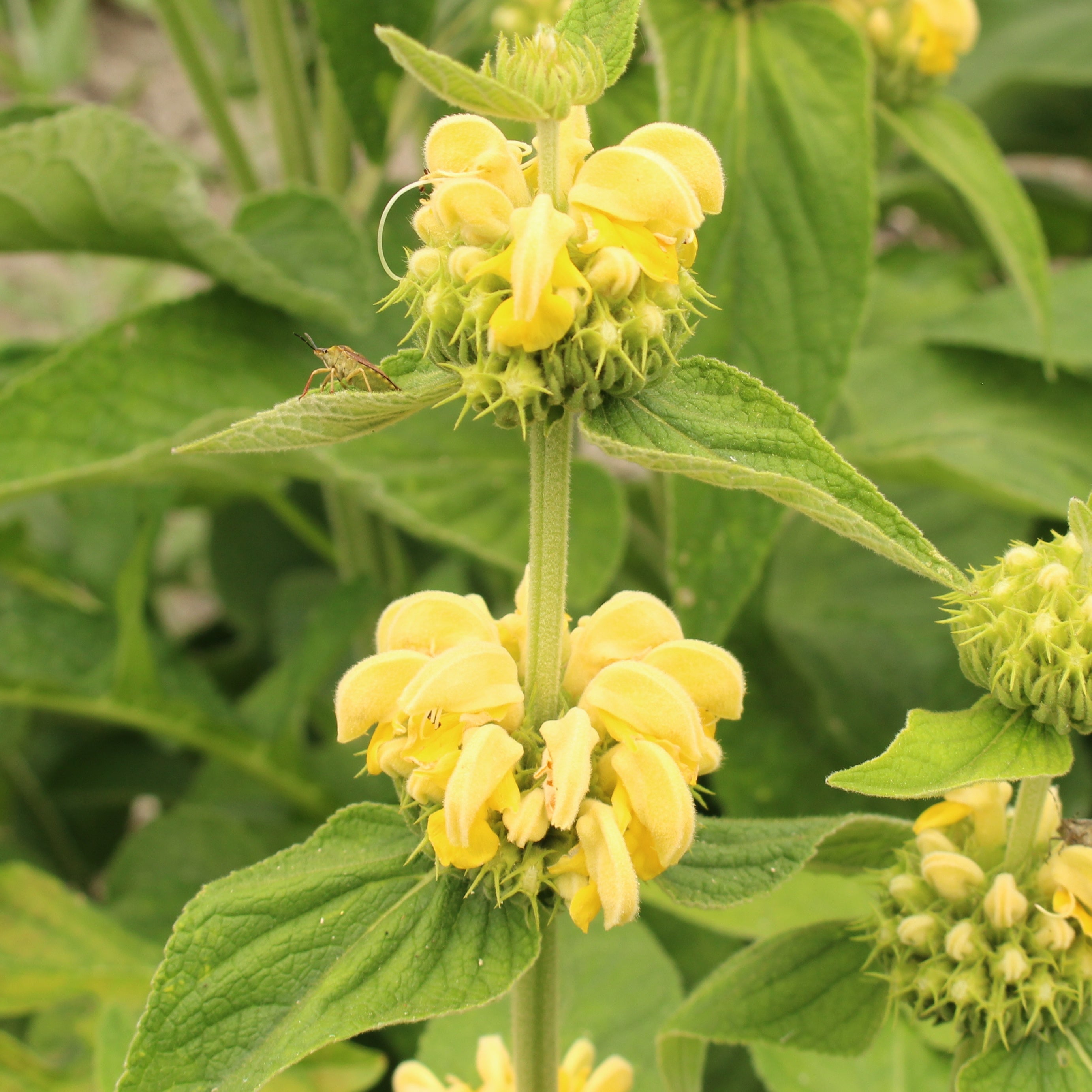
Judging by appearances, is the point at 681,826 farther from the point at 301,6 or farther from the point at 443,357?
the point at 301,6

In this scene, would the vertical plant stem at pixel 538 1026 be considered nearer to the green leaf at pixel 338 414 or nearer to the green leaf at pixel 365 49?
the green leaf at pixel 338 414

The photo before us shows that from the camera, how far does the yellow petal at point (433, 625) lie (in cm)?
66

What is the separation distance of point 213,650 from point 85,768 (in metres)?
0.37

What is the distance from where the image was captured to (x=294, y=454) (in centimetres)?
116

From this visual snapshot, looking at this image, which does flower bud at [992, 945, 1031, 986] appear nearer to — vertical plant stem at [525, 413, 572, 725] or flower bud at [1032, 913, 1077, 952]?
flower bud at [1032, 913, 1077, 952]

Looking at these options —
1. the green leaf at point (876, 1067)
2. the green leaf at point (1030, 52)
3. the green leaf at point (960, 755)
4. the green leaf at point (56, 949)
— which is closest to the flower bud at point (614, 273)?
the green leaf at point (960, 755)

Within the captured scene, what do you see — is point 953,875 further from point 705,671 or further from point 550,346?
point 550,346

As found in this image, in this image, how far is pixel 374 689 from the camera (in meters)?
0.64

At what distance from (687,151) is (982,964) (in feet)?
1.52

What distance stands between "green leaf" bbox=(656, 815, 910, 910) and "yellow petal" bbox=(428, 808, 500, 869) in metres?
0.12

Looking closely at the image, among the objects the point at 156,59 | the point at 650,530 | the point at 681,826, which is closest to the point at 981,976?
the point at 681,826

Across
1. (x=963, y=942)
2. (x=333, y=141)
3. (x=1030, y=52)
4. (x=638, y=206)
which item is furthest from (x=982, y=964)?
(x=1030, y=52)

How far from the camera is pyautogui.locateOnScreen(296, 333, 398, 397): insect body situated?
614mm

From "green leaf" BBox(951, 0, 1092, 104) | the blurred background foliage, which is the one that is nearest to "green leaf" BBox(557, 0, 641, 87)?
the blurred background foliage
